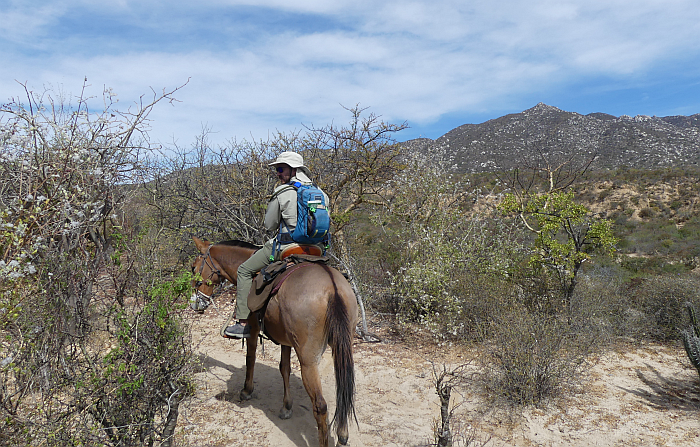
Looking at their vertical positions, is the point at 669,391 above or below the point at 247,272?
below

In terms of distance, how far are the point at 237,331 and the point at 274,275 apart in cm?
97

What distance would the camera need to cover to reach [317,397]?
3746mm

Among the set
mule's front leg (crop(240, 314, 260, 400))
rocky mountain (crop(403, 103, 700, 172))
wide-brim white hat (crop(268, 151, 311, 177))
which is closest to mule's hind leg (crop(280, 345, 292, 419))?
mule's front leg (crop(240, 314, 260, 400))

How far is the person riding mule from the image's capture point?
14.0 ft

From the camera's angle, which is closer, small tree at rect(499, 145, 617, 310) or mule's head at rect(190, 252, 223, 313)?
mule's head at rect(190, 252, 223, 313)

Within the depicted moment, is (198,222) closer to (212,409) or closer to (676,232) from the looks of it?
(212,409)

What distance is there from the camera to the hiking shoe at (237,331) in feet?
15.2

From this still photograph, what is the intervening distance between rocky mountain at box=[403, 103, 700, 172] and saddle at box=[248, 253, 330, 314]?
96.4 ft

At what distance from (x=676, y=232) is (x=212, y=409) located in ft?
72.3

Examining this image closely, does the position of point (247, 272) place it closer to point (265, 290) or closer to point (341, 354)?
point (265, 290)

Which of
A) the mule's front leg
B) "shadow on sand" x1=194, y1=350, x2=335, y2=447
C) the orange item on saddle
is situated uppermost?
the orange item on saddle

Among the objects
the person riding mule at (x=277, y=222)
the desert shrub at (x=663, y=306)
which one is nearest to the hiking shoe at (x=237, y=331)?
the person riding mule at (x=277, y=222)

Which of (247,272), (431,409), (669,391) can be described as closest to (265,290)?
(247,272)

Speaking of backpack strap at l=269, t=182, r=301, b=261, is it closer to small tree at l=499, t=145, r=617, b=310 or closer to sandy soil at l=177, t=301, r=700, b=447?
sandy soil at l=177, t=301, r=700, b=447
